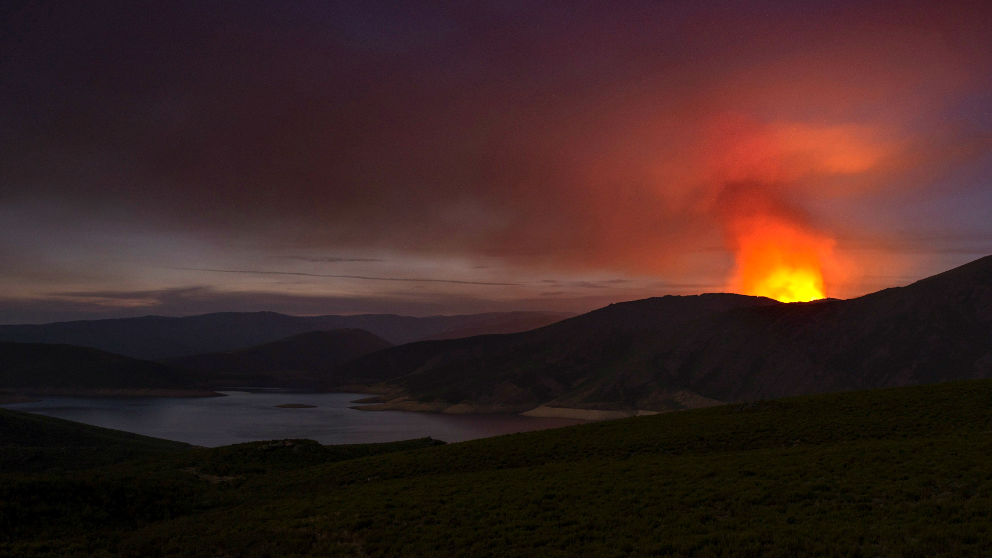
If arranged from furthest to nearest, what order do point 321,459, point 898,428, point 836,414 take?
point 321,459 → point 836,414 → point 898,428

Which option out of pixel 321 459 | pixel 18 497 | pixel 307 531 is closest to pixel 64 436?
pixel 321 459

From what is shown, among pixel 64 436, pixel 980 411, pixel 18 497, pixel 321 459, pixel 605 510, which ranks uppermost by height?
pixel 980 411

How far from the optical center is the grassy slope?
1995cm

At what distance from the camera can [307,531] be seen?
25.9 metres

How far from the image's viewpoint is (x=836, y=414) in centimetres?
4419

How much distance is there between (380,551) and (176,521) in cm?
1507

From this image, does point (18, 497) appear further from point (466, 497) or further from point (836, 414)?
point (836, 414)

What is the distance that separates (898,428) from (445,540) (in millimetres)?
32606

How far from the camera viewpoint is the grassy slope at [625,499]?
20.0 m

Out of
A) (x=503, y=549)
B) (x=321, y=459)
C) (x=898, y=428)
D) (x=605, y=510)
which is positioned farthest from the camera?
(x=321, y=459)

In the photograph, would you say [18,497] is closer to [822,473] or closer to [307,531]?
[307,531]

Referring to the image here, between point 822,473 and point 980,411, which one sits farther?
point 980,411

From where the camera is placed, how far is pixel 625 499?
25875mm

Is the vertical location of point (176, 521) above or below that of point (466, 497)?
below
